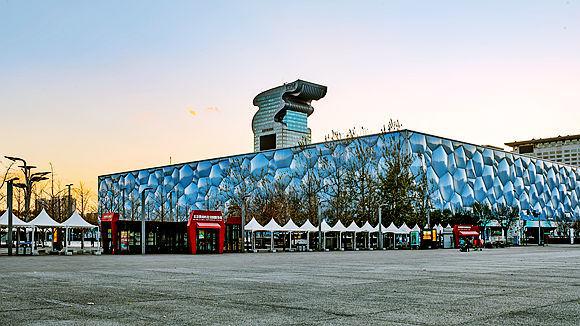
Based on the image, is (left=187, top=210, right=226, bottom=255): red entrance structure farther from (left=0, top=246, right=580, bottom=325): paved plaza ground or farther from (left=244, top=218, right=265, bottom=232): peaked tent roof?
(left=0, top=246, right=580, bottom=325): paved plaza ground

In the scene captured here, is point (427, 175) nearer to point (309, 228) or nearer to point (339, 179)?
point (339, 179)

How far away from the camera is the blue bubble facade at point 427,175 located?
92.1 metres

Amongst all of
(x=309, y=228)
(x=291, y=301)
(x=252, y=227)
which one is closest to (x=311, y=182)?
(x=309, y=228)

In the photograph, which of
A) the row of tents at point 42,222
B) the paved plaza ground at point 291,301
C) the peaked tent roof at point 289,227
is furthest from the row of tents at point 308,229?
the paved plaza ground at point 291,301

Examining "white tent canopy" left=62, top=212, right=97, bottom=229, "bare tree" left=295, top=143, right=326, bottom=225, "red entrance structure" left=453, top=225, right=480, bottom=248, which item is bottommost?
"red entrance structure" left=453, top=225, right=480, bottom=248

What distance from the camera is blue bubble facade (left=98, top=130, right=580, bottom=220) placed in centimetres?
9206

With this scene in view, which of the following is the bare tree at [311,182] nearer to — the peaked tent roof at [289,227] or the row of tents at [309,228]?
the row of tents at [309,228]

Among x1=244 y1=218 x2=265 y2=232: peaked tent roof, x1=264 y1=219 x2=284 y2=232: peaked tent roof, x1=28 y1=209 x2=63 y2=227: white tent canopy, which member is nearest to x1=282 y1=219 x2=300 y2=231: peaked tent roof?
x1=264 y1=219 x2=284 y2=232: peaked tent roof

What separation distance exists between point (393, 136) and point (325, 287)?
244ft

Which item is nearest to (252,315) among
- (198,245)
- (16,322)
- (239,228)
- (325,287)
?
(16,322)

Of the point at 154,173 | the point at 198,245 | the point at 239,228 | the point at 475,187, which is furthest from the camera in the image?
the point at 154,173

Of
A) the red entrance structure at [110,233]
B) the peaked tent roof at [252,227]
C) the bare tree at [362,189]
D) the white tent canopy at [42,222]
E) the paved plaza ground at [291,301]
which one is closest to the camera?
the paved plaza ground at [291,301]

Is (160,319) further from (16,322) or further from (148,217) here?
(148,217)

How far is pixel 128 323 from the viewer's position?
27.8 ft
